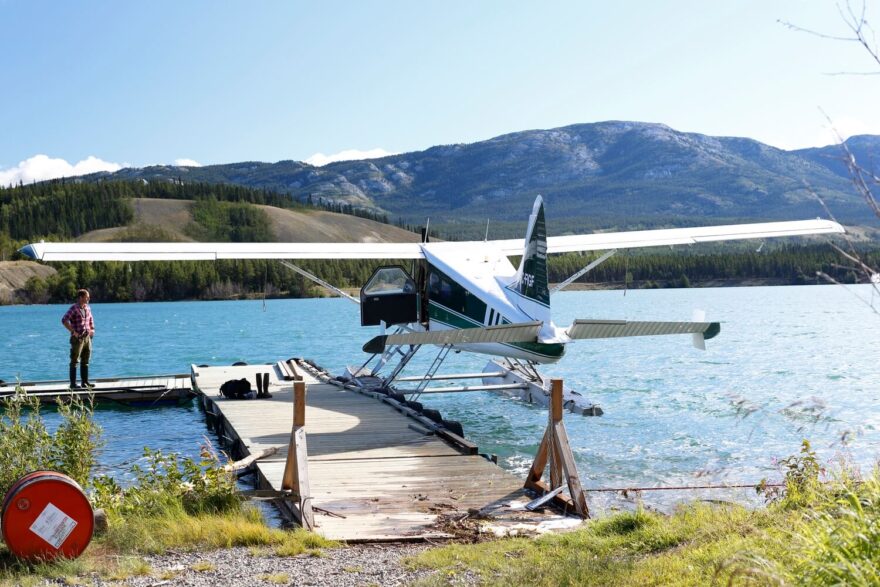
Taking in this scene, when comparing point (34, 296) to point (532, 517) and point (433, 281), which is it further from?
point (532, 517)

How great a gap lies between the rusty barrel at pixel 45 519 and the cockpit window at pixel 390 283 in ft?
30.7

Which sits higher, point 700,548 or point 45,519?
point 45,519

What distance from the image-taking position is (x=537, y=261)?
466 inches

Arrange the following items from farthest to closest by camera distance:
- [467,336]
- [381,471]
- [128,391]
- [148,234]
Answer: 1. [148,234]
2. [128,391]
3. [467,336]
4. [381,471]

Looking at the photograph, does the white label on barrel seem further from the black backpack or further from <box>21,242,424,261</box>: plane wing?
the black backpack

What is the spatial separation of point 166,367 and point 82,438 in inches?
971

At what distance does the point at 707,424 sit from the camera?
1572 cm

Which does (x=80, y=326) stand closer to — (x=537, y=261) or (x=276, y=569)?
(x=537, y=261)

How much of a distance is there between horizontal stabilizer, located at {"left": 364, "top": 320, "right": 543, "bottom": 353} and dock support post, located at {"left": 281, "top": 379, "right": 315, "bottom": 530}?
10.2 feet

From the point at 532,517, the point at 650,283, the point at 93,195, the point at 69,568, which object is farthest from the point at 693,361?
the point at 93,195

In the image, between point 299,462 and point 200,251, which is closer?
point 299,462

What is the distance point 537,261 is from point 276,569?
7175mm

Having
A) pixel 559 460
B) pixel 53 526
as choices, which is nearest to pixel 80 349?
pixel 53 526

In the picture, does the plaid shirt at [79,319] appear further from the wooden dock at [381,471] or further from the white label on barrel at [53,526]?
the white label on barrel at [53,526]
